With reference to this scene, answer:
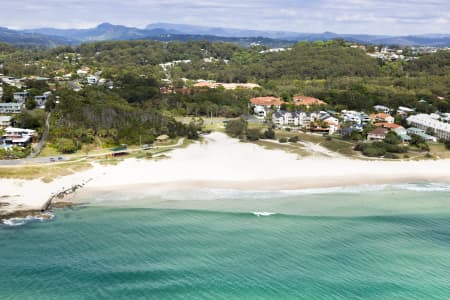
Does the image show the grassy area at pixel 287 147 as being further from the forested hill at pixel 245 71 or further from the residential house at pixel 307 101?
the residential house at pixel 307 101

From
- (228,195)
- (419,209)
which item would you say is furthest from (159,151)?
(419,209)

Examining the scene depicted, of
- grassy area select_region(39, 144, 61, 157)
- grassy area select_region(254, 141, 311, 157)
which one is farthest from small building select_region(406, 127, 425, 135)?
grassy area select_region(39, 144, 61, 157)

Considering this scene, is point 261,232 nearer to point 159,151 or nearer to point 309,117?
point 159,151

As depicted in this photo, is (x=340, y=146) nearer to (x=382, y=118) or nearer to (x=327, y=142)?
(x=327, y=142)

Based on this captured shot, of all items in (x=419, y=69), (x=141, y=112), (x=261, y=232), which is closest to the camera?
(x=261, y=232)

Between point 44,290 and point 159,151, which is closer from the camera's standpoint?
point 44,290

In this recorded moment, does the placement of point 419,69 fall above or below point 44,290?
above
